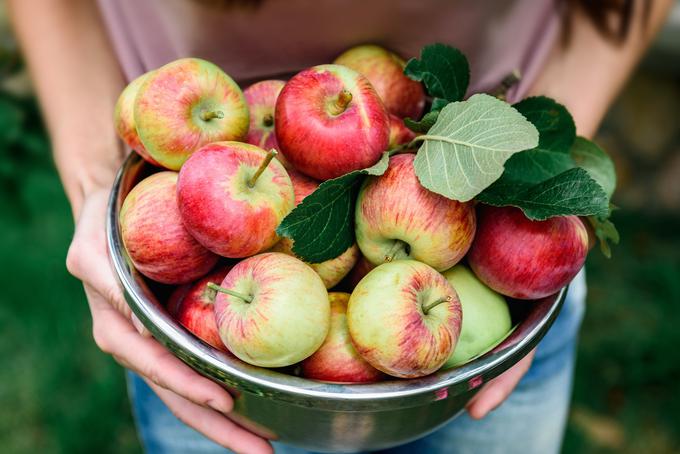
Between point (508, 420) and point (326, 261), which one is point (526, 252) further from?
point (508, 420)

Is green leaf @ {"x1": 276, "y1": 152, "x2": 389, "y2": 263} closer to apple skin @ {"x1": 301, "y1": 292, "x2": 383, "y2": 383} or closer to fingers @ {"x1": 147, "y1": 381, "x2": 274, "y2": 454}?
apple skin @ {"x1": 301, "y1": 292, "x2": 383, "y2": 383}

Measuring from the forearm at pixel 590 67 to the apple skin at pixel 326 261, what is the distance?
0.48 m

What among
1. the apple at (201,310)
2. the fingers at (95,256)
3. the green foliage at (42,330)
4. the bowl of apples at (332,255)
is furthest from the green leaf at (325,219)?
the green foliage at (42,330)

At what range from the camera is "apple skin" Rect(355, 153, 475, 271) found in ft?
2.18

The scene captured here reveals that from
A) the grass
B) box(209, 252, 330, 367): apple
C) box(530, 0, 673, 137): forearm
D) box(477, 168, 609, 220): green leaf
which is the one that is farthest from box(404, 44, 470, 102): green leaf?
the grass

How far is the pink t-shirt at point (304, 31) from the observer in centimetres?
88

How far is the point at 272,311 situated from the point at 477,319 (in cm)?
21

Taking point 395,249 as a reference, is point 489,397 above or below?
below

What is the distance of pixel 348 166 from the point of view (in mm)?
688

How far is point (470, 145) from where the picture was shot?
65 cm

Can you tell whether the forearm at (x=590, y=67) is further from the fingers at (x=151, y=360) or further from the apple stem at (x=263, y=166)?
the fingers at (x=151, y=360)

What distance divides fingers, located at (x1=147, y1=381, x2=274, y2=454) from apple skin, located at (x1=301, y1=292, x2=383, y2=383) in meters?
0.13

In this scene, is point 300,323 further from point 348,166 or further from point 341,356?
point 348,166

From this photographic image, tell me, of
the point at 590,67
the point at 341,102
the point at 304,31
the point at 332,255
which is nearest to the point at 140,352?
the point at 332,255
